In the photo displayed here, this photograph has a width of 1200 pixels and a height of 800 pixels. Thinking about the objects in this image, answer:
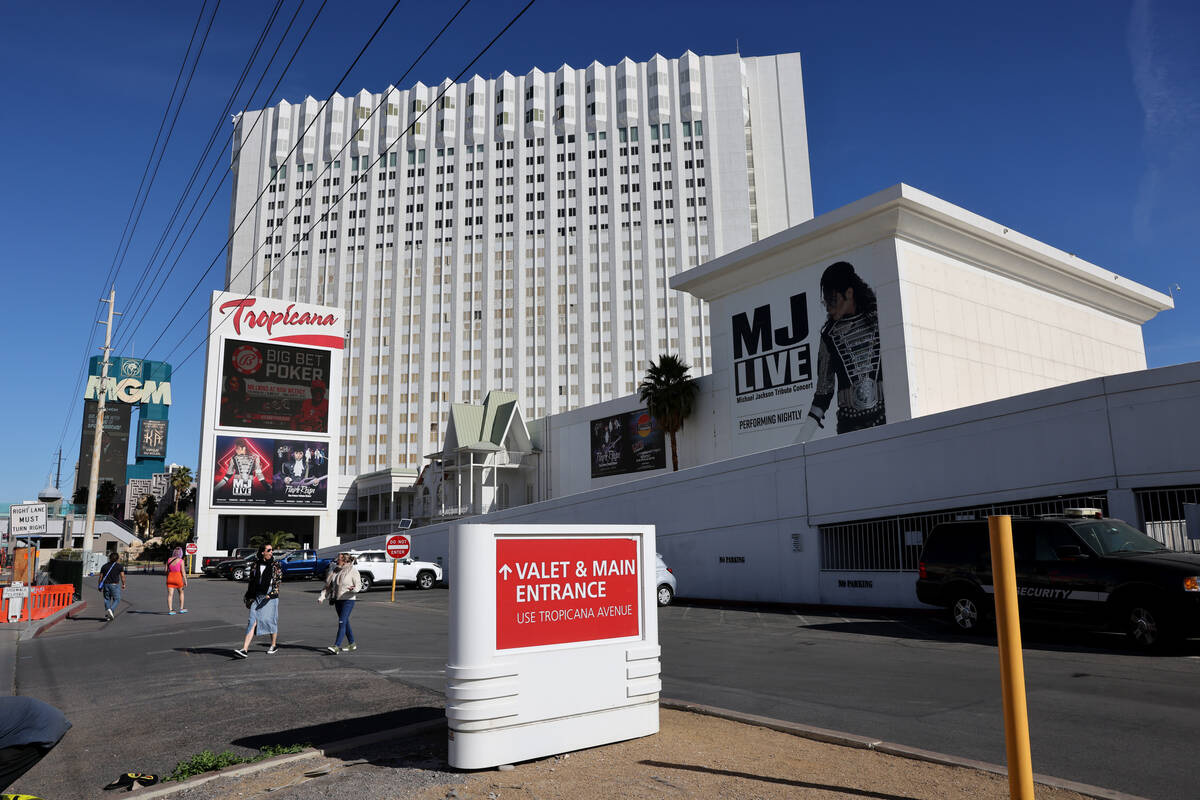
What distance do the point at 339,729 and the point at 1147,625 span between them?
1048 centimetres

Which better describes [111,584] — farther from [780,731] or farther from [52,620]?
[780,731]

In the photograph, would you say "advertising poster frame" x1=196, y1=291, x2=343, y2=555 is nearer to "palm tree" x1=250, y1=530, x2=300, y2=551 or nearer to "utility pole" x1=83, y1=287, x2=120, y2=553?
"palm tree" x1=250, y1=530, x2=300, y2=551

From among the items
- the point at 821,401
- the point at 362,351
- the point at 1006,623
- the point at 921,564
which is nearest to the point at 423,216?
the point at 362,351

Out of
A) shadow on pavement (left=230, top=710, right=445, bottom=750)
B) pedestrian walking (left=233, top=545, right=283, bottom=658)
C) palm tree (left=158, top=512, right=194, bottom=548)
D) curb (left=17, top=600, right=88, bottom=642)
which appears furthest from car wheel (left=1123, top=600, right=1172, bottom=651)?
palm tree (left=158, top=512, right=194, bottom=548)

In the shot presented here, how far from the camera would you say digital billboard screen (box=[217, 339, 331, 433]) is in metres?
63.0

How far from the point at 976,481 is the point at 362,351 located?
87260 millimetres

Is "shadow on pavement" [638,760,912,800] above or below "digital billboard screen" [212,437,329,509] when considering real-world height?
below

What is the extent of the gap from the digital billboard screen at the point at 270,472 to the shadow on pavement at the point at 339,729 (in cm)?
5993

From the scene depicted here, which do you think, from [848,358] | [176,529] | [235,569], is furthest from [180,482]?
[848,358]

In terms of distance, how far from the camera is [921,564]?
47.4ft

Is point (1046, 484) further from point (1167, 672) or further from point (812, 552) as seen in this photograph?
point (1167, 672)

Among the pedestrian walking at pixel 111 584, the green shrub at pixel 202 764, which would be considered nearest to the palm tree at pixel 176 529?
the pedestrian walking at pixel 111 584

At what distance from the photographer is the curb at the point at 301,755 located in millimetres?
5496

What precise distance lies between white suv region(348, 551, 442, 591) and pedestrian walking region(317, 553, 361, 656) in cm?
1725
